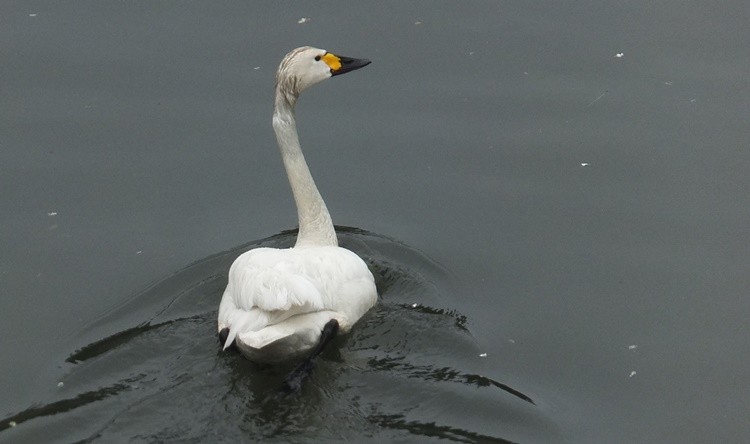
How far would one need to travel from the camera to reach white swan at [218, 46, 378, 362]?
31.9 ft

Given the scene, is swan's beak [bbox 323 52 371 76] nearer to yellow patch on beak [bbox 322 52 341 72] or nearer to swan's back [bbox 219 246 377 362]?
yellow patch on beak [bbox 322 52 341 72]

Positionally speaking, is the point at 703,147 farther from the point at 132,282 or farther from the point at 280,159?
the point at 132,282

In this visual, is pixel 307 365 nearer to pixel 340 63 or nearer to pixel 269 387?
pixel 269 387

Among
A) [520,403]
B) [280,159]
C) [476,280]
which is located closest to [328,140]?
[280,159]

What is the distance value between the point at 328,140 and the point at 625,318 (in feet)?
11.8

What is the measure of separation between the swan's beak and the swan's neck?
45cm

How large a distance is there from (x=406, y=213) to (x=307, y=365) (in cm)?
246

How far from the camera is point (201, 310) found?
10875mm

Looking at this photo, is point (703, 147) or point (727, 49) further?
point (727, 49)

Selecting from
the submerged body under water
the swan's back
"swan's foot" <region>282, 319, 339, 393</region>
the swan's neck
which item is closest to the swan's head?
the swan's neck

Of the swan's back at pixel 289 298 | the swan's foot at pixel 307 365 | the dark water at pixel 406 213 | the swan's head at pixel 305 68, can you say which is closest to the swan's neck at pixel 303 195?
the swan's head at pixel 305 68

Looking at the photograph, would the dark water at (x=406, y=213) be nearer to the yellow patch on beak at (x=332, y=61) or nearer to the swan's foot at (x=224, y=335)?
the swan's foot at (x=224, y=335)

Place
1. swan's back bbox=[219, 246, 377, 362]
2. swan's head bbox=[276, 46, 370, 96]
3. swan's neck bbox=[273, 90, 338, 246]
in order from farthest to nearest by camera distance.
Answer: swan's neck bbox=[273, 90, 338, 246], swan's head bbox=[276, 46, 370, 96], swan's back bbox=[219, 246, 377, 362]

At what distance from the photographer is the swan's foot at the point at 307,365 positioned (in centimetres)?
984
